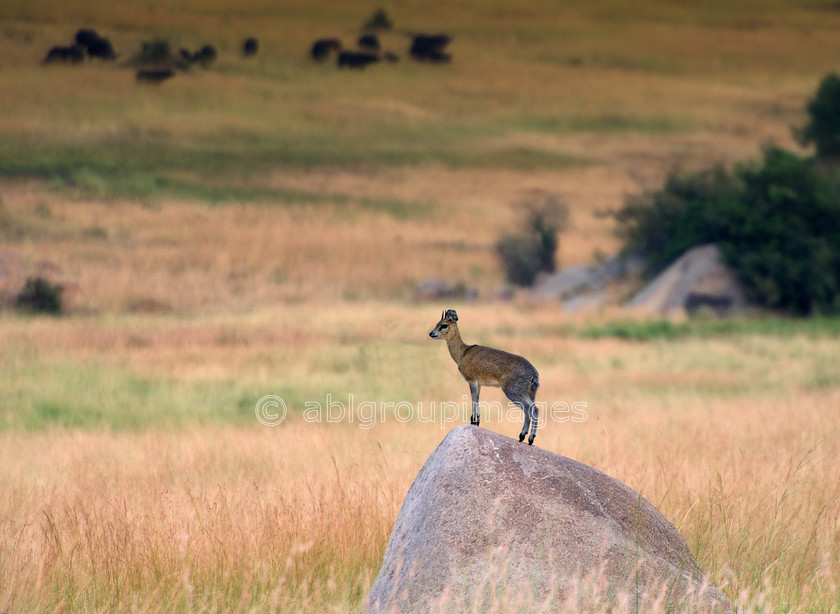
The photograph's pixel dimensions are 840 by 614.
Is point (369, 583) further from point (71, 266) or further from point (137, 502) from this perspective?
point (71, 266)

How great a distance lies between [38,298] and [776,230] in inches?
1058

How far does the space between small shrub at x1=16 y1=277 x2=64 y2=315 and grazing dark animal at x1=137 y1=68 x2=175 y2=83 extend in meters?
45.6

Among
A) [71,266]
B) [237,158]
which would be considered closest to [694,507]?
[71,266]

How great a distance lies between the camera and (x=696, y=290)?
34469 millimetres

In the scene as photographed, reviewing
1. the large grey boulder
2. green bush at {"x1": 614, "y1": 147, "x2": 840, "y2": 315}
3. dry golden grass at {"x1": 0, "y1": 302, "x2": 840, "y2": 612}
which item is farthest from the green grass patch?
green bush at {"x1": 614, "y1": 147, "x2": 840, "y2": 315}

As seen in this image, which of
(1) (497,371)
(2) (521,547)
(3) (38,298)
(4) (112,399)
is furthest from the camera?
(3) (38,298)

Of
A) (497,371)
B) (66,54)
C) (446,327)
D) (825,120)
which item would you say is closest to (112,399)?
(446,327)

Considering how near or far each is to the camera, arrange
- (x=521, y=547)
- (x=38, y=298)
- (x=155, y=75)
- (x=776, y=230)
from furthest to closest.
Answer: (x=155, y=75), (x=776, y=230), (x=38, y=298), (x=521, y=547)

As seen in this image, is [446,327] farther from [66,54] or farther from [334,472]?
[66,54]

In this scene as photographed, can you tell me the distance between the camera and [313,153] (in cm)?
8081

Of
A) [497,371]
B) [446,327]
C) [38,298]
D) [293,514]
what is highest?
[446,327]

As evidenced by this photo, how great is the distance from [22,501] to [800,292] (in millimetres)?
30379

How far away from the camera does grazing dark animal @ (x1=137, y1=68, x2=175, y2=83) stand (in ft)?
250

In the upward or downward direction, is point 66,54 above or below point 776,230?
above
